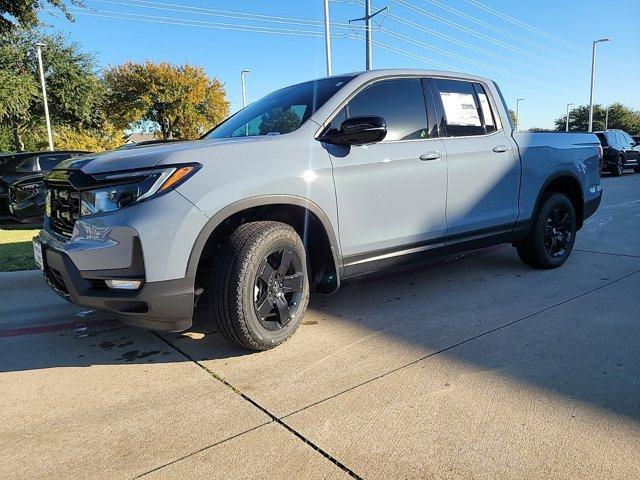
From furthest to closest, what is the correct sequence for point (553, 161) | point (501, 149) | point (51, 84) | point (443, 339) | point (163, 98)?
point (163, 98) < point (51, 84) < point (553, 161) < point (501, 149) < point (443, 339)

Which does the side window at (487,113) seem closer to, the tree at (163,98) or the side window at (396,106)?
the side window at (396,106)

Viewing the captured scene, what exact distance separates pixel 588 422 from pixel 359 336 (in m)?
1.58

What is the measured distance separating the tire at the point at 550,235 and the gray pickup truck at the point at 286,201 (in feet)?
1.04

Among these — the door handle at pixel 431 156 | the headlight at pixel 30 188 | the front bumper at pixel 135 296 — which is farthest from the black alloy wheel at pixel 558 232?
the headlight at pixel 30 188

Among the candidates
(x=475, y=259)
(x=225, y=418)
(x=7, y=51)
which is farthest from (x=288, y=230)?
(x=7, y=51)

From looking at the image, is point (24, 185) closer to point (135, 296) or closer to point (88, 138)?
point (135, 296)

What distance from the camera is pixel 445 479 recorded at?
2.08 m

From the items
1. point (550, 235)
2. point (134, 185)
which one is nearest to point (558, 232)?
point (550, 235)

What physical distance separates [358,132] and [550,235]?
3.04 metres

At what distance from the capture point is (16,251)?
659cm

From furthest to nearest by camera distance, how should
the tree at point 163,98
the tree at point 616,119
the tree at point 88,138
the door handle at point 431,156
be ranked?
the tree at point 616,119
the tree at point 163,98
the tree at point 88,138
the door handle at point 431,156

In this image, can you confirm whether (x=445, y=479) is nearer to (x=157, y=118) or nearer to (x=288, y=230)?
(x=288, y=230)

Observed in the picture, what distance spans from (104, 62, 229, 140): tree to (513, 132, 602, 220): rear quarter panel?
33.3m

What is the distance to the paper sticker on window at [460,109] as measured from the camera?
4371mm
